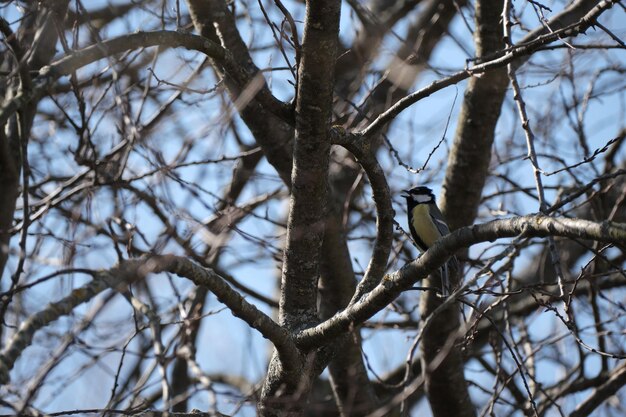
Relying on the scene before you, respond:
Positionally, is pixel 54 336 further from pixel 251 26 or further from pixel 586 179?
pixel 586 179

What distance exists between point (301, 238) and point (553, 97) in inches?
162

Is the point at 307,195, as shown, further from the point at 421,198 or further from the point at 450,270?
the point at 421,198

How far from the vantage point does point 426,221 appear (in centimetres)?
504

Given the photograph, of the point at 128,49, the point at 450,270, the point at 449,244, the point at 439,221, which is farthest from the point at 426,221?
the point at 128,49

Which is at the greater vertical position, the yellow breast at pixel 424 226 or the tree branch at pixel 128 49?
the yellow breast at pixel 424 226

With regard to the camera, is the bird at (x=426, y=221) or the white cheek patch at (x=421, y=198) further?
the white cheek patch at (x=421, y=198)

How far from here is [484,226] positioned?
8.43ft

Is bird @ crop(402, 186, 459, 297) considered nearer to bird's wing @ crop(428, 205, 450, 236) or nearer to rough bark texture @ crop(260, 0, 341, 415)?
bird's wing @ crop(428, 205, 450, 236)

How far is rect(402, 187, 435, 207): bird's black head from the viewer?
543 centimetres

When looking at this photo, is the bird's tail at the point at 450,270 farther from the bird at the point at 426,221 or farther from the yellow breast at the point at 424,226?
the yellow breast at the point at 424,226

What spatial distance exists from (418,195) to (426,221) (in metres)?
0.49

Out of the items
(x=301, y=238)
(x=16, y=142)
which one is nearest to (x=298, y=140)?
(x=301, y=238)

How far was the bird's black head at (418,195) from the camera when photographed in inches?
214

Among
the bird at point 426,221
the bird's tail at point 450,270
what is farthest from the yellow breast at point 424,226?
the bird's tail at point 450,270
